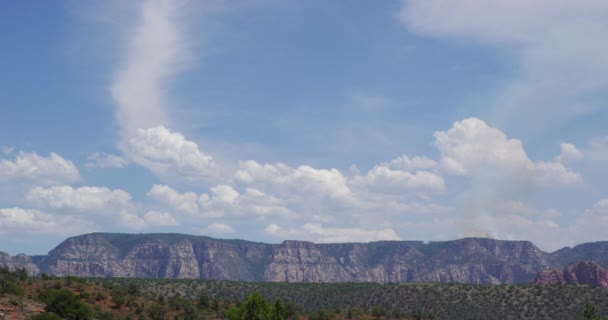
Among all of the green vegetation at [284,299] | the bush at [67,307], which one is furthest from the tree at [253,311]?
the bush at [67,307]

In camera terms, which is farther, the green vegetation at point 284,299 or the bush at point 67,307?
the green vegetation at point 284,299

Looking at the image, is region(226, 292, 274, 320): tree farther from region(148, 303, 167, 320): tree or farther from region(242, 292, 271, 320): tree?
region(148, 303, 167, 320): tree

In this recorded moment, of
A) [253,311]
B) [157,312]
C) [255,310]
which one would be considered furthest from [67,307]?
[255,310]

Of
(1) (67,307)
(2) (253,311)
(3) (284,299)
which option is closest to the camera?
(1) (67,307)

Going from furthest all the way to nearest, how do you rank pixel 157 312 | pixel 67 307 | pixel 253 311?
pixel 253 311 → pixel 157 312 → pixel 67 307

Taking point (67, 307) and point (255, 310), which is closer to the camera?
point (67, 307)

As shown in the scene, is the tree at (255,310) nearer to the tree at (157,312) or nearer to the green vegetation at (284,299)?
the green vegetation at (284,299)

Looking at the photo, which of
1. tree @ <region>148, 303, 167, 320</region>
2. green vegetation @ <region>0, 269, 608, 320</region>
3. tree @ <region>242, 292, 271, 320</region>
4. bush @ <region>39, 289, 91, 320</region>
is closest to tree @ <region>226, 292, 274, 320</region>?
tree @ <region>242, 292, 271, 320</region>

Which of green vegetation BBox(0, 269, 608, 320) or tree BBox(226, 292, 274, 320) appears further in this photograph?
tree BBox(226, 292, 274, 320)

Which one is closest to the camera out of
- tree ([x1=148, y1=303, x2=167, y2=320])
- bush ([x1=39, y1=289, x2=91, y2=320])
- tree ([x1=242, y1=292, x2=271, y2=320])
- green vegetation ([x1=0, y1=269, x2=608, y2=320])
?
bush ([x1=39, y1=289, x2=91, y2=320])

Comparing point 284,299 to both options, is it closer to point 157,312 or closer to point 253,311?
point 253,311

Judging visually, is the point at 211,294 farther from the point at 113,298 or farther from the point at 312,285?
the point at 113,298

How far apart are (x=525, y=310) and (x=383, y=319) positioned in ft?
172

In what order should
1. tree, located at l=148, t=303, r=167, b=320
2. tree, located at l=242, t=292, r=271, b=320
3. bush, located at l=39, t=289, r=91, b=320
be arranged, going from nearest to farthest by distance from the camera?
bush, located at l=39, t=289, r=91, b=320 < tree, located at l=148, t=303, r=167, b=320 < tree, located at l=242, t=292, r=271, b=320
